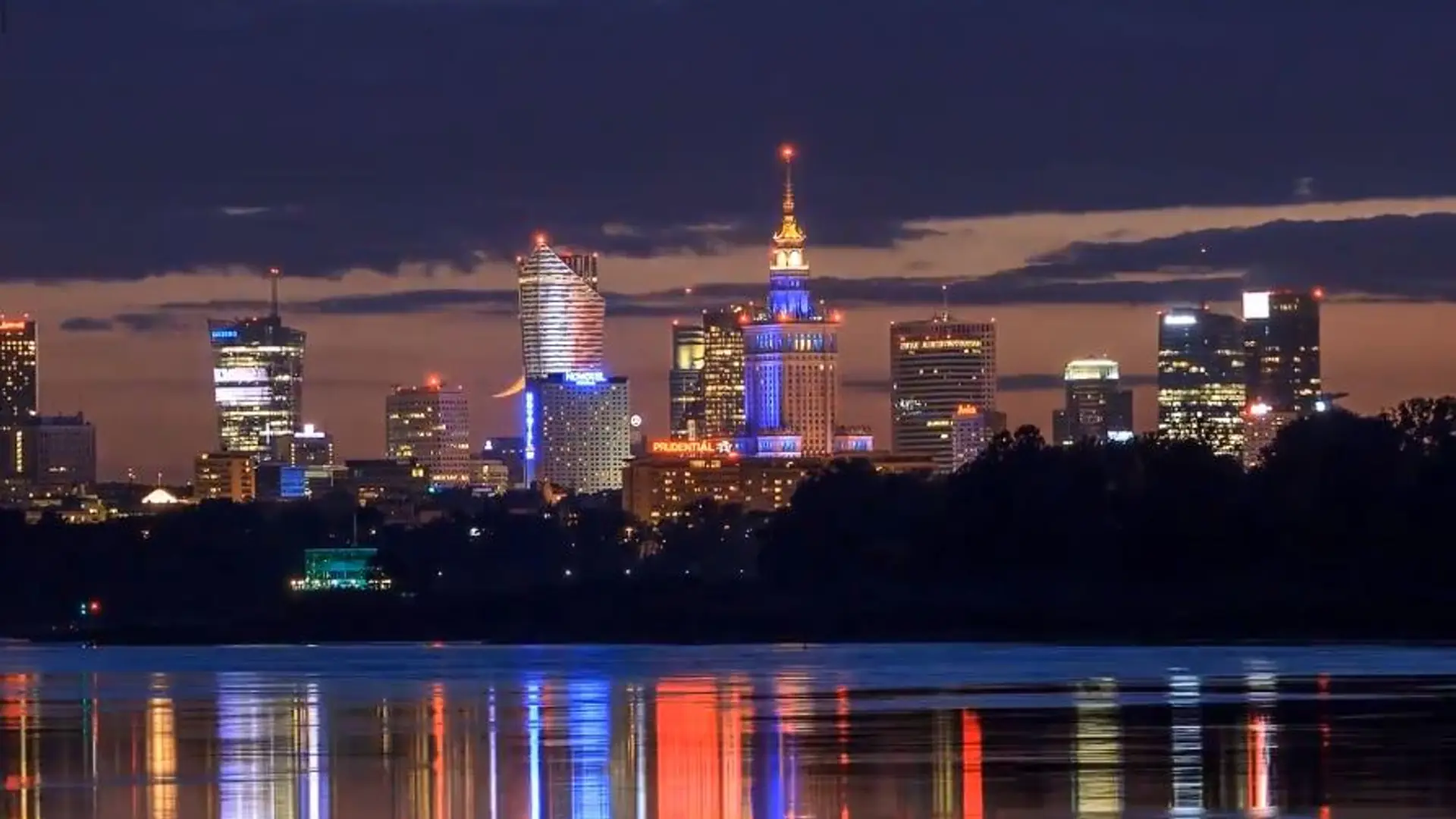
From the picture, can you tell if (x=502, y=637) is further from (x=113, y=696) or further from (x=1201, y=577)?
(x=113, y=696)

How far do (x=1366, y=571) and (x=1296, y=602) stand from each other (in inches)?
344

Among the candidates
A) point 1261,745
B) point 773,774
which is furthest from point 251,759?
point 1261,745

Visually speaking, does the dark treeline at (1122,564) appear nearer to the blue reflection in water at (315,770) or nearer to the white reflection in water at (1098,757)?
the white reflection in water at (1098,757)

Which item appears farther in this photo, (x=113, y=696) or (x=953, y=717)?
(x=113, y=696)

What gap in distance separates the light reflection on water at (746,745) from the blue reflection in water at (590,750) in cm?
13

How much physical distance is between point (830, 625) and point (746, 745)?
10405cm

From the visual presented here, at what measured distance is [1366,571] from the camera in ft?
527

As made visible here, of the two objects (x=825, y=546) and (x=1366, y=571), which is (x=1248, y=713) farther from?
(x=825, y=546)

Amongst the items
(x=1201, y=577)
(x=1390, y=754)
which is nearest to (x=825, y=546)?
(x=1201, y=577)

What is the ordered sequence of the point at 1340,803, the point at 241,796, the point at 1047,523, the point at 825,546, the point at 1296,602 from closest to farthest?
the point at 1340,803 < the point at 241,796 < the point at 1296,602 < the point at 1047,523 < the point at 825,546

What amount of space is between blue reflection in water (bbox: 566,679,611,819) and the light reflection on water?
0.13 metres

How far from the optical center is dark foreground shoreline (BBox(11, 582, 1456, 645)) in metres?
144

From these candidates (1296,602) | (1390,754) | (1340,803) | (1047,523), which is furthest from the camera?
(1047,523)

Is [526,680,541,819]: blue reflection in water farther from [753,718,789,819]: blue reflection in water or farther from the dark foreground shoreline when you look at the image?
the dark foreground shoreline
